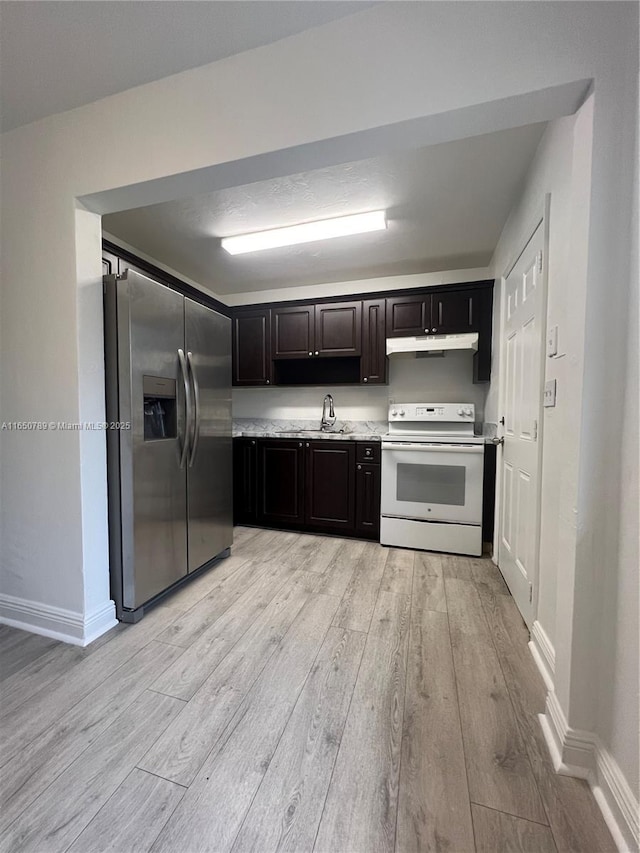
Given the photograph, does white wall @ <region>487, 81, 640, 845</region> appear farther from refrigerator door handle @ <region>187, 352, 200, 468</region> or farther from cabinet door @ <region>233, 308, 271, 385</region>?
cabinet door @ <region>233, 308, 271, 385</region>

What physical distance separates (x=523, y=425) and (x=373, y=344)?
1.63 m

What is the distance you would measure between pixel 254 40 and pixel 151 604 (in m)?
2.68

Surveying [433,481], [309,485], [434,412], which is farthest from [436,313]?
[309,485]

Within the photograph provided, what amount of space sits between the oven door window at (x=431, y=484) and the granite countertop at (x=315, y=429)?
353 mm

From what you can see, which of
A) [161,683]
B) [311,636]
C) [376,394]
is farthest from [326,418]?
[161,683]

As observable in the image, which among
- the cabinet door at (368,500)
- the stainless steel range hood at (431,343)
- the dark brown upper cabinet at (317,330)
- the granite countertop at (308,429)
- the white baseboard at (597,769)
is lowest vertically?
the white baseboard at (597,769)

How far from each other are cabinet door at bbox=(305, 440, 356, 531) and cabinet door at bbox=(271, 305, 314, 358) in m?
0.97

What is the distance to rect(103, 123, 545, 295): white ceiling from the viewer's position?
70.5 inches

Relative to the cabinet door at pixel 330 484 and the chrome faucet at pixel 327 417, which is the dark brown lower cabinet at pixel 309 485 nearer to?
the cabinet door at pixel 330 484

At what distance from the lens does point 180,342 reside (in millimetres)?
2029

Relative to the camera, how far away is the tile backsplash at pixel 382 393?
3.26 metres

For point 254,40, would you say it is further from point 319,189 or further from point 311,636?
point 311,636

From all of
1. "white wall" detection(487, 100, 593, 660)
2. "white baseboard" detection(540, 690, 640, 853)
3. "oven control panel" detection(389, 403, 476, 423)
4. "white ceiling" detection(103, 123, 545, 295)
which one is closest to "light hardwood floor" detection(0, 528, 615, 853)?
"white baseboard" detection(540, 690, 640, 853)

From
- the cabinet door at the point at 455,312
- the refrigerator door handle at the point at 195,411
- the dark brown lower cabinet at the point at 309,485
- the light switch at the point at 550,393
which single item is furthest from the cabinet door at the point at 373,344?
the light switch at the point at 550,393
